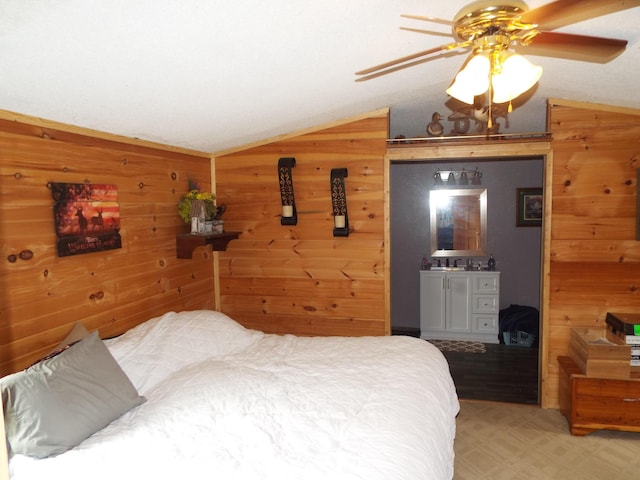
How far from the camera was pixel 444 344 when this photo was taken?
5.02 m

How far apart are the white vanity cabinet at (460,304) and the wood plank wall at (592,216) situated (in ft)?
5.32

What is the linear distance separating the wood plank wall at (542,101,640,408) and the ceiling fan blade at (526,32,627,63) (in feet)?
5.71

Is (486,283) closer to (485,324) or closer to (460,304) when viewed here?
(460,304)

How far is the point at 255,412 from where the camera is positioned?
187 cm

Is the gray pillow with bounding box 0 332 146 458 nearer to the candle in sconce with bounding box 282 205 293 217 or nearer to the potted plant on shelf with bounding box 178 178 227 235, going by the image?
the potted plant on shelf with bounding box 178 178 227 235

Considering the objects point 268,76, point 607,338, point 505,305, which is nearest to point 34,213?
point 268,76

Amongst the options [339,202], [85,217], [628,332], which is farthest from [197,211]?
[628,332]

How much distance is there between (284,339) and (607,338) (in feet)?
8.00

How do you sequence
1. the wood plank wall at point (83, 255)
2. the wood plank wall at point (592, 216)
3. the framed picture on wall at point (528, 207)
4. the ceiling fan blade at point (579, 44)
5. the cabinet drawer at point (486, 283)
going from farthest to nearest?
the framed picture on wall at point (528, 207) < the cabinet drawer at point (486, 283) < the wood plank wall at point (592, 216) < the wood plank wall at point (83, 255) < the ceiling fan blade at point (579, 44)

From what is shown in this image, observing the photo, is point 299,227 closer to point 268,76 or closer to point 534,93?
point 268,76

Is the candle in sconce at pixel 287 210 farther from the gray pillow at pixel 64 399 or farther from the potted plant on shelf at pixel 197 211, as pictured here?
the gray pillow at pixel 64 399

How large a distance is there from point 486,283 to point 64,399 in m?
4.49

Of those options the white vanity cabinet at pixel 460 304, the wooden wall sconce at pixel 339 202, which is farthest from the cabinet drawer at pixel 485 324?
the wooden wall sconce at pixel 339 202

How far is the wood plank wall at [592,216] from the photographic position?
3.16 metres
